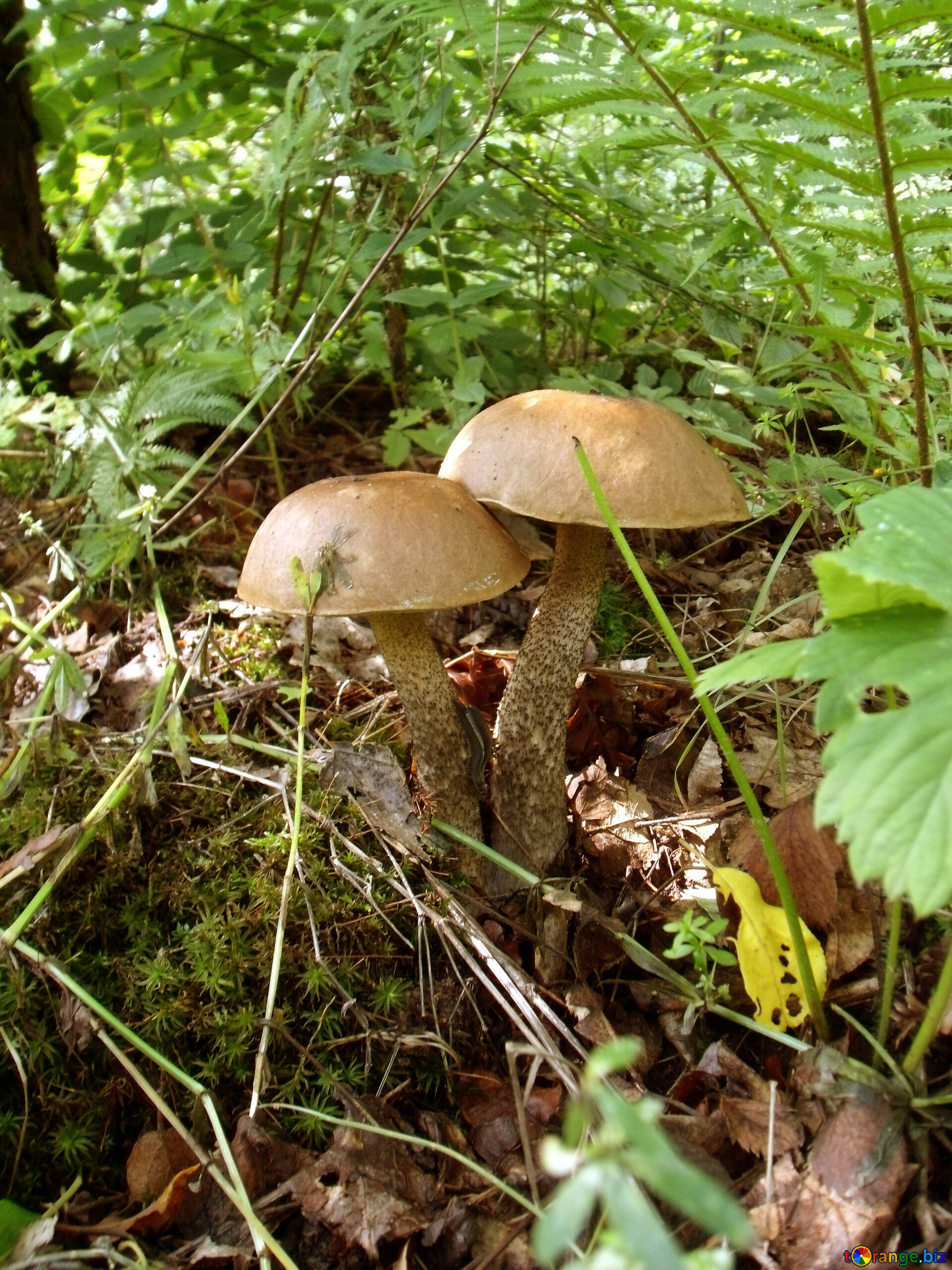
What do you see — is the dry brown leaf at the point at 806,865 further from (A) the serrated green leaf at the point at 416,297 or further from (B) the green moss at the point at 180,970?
(A) the serrated green leaf at the point at 416,297

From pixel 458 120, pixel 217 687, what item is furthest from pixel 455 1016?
pixel 458 120

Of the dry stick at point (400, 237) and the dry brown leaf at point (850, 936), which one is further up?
the dry stick at point (400, 237)

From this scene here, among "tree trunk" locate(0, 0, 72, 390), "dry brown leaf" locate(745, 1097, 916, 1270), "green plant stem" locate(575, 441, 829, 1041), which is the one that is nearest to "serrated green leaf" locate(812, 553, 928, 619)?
"green plant stem" locate(575, 441, 829, 1041)

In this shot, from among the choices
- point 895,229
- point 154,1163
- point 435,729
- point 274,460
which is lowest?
point 154,1163

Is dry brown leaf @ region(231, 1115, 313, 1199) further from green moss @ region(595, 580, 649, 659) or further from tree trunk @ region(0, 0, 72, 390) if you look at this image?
tree trunk @ region(0, 0, 72, 390)

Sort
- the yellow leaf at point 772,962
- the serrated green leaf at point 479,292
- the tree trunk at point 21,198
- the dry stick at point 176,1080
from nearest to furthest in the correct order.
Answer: the dry stick at point 176,1080
the yellow leaf at point 772,962
the serrated green leaf at point 479,292
the tree trunk at point 21,198

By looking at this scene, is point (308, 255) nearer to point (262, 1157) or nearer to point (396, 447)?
point (396, 447)

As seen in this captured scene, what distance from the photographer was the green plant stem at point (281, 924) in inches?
75.9

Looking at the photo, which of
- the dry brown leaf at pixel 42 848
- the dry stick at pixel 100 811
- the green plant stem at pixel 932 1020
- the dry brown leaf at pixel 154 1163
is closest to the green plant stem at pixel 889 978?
the green plant stem at pixel 932 1020

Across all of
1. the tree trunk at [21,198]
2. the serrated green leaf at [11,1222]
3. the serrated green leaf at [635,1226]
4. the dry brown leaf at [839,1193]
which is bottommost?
the serrated green leaf at [11,1222]

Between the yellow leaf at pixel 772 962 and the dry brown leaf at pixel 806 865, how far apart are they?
2.1 inches

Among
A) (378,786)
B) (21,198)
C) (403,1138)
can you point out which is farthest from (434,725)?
(21,198)

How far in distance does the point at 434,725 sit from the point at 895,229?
184 centimetres

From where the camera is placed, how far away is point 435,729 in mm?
2516
